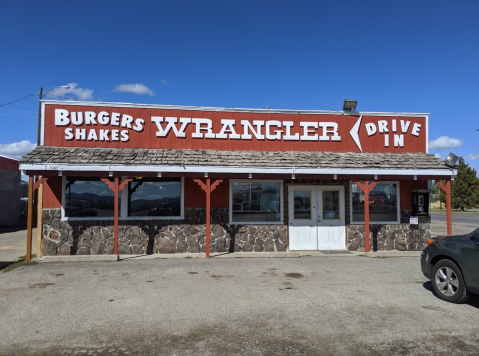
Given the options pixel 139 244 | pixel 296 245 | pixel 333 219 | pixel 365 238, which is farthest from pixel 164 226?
pixel 365 238

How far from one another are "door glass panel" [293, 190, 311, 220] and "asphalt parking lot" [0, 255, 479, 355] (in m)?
3.28

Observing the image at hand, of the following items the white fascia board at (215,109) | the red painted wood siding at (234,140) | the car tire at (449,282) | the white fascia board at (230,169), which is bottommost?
the car tire at (449,282)

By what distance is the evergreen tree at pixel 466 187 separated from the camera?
4491 cm

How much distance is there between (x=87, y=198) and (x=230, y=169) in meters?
4.65

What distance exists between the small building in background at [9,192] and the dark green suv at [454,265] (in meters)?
24.2

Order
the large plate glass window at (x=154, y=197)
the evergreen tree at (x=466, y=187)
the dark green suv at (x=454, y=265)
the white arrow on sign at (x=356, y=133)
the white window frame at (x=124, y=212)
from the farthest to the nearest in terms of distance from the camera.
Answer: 1. the evergreen tree at (x=466, y=187)
2. the white arrow on sign at (x=356, y=133)
3. the large plate glass window at (x=154, y=197)
4. the white window frame at (x=124, y=212)
5. the dark green suv at (x=454, y=265)

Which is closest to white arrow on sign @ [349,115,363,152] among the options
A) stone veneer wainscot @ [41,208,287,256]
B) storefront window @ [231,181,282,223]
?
storefront window @ [231,181,282,223]

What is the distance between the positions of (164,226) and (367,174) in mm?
6546

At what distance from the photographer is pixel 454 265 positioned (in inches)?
249

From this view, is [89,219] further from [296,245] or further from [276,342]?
[276,342]

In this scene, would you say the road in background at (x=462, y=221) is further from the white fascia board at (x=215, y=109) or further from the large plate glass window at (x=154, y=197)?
the large plate glass window at (x=154, y=197)

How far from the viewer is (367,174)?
37.3 feet

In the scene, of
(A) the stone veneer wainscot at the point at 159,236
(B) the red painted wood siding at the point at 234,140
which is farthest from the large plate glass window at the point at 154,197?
(B) the red painted wood siding at the point at 234,140

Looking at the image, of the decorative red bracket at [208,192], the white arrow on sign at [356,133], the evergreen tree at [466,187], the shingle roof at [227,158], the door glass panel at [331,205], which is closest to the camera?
the shingle roof at [227,158]
